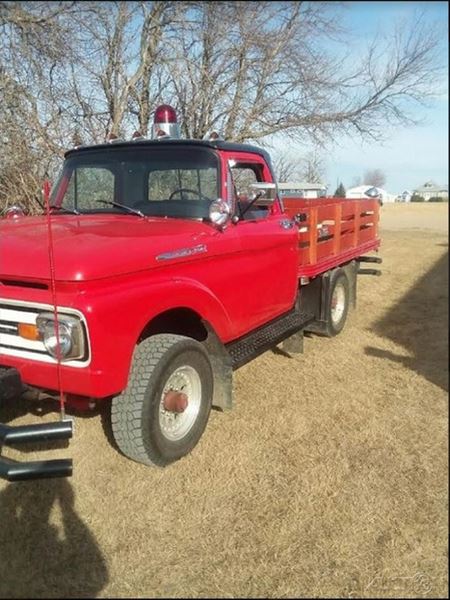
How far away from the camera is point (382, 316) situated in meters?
7.67

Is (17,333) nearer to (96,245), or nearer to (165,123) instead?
(96,245)

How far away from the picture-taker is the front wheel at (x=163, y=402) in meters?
3.29

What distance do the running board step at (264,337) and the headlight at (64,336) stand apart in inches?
55.6

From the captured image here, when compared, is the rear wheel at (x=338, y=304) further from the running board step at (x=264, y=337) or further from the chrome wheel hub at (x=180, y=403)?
the chrome wheel hub at (x=180, y=403)

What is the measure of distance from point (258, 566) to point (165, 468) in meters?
1.15

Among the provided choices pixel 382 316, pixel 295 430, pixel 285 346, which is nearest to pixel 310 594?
pixel 295 430

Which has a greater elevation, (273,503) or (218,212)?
(218,212)

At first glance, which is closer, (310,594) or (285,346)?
(310,594)

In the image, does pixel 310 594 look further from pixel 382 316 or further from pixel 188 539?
pixel 382 316

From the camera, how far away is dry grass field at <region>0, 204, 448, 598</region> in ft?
6.27

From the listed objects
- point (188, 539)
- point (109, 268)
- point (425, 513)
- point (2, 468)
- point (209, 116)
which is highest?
point (209, 116)

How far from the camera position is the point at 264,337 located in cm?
466

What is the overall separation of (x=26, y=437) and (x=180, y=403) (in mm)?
1054

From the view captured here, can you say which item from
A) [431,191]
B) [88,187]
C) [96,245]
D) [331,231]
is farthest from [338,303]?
[431,191]
